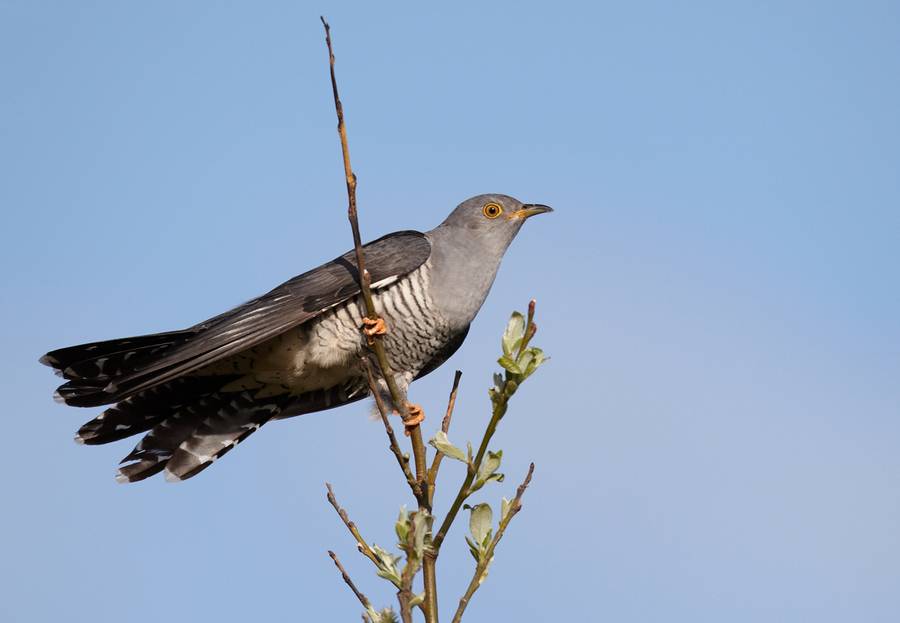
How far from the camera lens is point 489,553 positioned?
7.63 ft

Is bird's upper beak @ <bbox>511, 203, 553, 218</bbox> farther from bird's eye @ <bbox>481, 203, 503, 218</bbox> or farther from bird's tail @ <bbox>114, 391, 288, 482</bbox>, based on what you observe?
bird's tail @ <bbox>114, 391, 288, 482</bbox>

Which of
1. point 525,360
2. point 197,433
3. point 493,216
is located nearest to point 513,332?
point 525,360

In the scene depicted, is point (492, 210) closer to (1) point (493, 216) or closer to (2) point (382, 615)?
(1) point (493, 216)

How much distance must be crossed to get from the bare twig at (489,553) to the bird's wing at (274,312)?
8.19 feet

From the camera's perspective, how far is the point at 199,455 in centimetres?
537

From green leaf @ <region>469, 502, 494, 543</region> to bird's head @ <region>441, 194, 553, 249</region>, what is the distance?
10.4ft

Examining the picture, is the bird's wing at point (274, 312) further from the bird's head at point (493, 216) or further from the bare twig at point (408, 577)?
the bare twig at point (408, 577)

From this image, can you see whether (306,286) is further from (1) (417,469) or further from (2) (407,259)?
(1) (417,469)

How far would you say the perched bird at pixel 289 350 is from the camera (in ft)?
15.4

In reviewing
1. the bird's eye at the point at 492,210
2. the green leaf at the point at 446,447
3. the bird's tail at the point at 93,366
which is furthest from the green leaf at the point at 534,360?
the bird's eye at the point at 492,210

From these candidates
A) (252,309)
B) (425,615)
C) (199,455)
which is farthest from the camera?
(199,455)

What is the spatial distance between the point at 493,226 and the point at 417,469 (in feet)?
9.29

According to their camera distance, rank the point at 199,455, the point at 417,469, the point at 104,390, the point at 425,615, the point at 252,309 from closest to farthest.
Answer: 1. the point at 425,615
2. the point at 417,469
3. the point at 104,390
4. the point at 252,309
5. the point at 199,455

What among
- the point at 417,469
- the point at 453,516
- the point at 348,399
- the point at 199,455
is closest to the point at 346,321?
the point at 348,399
